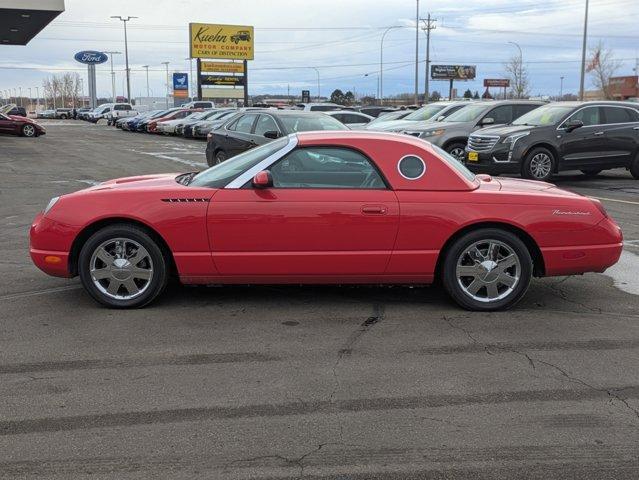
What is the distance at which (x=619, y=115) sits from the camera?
48.7 feet

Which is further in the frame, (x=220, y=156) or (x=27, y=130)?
(x=27, y=130)

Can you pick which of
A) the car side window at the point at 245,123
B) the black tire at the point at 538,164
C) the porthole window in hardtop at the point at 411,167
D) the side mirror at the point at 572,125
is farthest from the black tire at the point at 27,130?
the porthole window in hardtop at the point at 411,167

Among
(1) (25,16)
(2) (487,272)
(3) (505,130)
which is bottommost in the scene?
(2) (487,272)

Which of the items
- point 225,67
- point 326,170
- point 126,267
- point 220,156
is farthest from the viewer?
point 225,67

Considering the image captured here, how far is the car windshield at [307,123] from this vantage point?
13.3 metres

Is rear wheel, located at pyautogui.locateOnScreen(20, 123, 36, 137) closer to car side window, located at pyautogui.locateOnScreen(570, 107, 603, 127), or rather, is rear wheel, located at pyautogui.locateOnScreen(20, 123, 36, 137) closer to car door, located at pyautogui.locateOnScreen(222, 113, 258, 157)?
car door, located at pyautogui.locateOnScreen(222, 113, 258, 157)

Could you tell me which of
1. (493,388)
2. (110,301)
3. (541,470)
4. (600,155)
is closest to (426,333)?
(493,388)

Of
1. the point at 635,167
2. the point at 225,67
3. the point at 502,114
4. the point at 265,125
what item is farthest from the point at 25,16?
the point at 225,67

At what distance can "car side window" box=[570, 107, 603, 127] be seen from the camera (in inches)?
570

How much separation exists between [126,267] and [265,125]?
8.87 meters

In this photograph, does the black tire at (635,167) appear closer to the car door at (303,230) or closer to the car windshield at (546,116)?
the car windshield at (546,116)

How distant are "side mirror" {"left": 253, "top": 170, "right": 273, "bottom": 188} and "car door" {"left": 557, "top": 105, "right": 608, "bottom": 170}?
10494 millimetres

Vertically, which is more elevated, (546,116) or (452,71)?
(452,71)

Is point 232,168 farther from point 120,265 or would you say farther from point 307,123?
point 307,123
